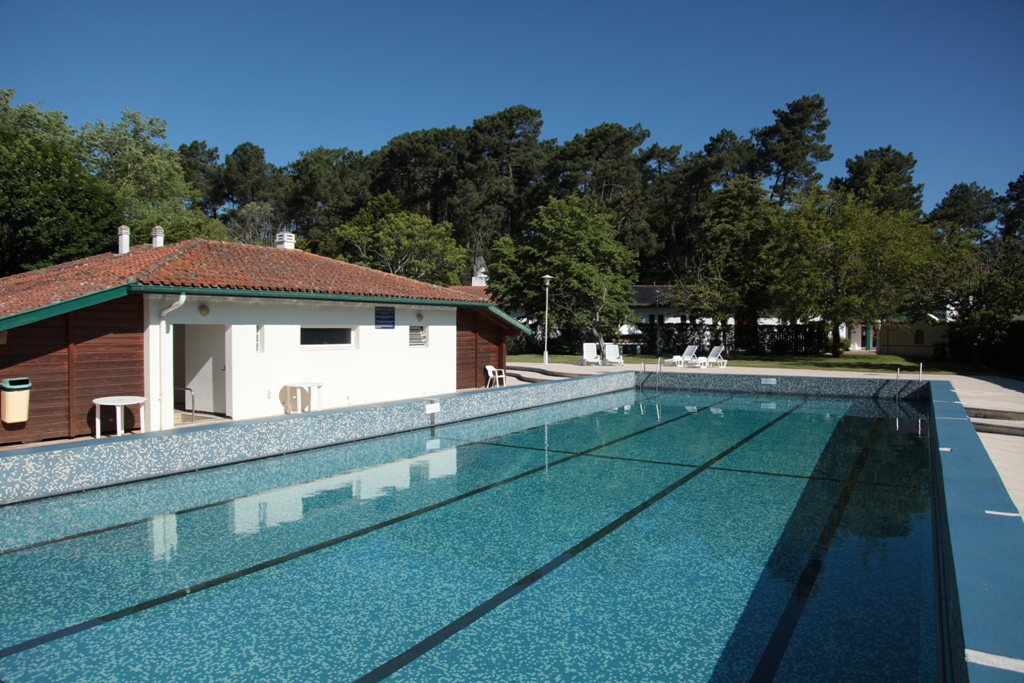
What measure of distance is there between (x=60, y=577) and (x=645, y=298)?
3927cm

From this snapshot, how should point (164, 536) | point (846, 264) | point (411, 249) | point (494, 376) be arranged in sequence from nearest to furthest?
point (164, 536) → point (494, 376) → point (846, 264) → point (411, 249)

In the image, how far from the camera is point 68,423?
978cm

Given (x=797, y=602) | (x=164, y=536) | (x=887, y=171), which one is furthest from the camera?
(x=887, y=171)

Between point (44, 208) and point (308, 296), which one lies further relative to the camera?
point (44, 208)

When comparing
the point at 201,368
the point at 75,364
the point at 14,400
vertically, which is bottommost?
the point at 14,400

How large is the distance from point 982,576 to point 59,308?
1115 cm

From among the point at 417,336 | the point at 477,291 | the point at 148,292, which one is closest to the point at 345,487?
the point at 148,292

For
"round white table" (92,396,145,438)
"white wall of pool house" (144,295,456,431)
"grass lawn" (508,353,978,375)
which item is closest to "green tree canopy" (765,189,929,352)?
"grass lawn" (508,353,978,375)

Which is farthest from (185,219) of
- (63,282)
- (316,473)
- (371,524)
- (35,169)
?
(371,524)

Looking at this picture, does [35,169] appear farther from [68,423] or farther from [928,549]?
[928,549]

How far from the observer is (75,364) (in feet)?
32.3

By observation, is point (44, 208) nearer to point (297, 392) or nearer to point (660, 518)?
point (297, 392)

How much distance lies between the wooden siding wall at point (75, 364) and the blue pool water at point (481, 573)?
278cm

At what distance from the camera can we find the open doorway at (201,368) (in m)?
12.2
